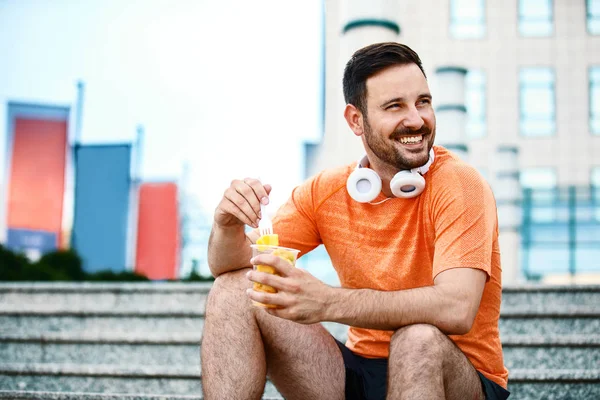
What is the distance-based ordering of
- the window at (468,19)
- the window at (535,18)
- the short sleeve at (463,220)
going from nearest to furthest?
the short sleeve at (463,220)
the window at (468,19)
the window at (535,18)

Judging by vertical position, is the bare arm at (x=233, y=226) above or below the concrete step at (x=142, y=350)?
above

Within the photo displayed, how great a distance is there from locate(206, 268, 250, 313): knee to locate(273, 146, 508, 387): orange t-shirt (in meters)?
0.27

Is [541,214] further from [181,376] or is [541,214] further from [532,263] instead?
[181,376]

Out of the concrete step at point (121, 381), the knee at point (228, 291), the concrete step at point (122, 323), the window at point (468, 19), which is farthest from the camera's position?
the window at point (468, 19)

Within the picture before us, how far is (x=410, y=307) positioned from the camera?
1652mm

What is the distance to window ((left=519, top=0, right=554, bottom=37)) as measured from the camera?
1513cm

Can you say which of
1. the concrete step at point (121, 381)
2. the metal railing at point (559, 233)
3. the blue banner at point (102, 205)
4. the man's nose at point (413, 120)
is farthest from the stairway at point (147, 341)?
the metal railing at point (559, 233)

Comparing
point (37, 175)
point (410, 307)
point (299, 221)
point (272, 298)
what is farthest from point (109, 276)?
point (410, 307)

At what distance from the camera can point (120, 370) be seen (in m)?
2.89

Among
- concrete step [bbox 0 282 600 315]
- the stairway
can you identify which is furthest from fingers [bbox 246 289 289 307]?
concrete step [bbox 0 282 600 315]

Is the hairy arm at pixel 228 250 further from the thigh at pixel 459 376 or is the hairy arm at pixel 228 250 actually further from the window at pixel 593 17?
the window at pixel 593 17

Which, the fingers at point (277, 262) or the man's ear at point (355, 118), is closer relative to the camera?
the fingers at point (277, 262)

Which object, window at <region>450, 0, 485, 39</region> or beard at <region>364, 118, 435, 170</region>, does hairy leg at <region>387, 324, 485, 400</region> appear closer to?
beard at <region>364, 118, 435, 170</region>

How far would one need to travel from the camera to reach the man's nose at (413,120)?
1931 mm
